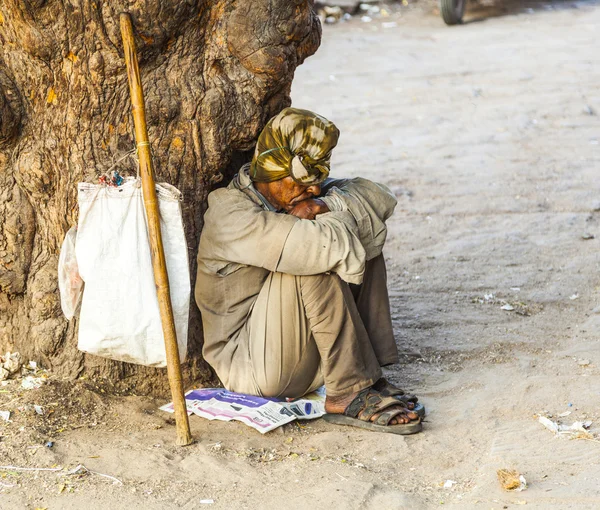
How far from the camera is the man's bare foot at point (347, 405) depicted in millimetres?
3303

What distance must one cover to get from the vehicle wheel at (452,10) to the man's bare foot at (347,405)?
9.03m

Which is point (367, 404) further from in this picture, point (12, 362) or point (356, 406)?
point (12, 362)

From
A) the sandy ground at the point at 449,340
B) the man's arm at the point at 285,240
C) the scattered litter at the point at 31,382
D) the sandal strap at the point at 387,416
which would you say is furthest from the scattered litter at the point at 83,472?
the sandal strap at the point at 387,416

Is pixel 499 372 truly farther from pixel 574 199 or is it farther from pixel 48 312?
pixel 574 199

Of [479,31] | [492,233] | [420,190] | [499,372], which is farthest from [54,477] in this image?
[479,31]

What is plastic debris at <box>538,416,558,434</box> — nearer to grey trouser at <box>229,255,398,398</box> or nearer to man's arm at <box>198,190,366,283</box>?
grey trouser at <box>229,255,398,398</box>

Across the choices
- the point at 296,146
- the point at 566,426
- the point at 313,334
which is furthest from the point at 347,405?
the point at 296,146

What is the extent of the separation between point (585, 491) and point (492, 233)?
3094 millimetres

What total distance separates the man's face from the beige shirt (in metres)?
0.05

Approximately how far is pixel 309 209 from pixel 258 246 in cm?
28

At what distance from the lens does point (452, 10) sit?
11.5m

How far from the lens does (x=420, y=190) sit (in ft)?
21.2

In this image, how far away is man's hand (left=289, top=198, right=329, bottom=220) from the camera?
3.33 metres

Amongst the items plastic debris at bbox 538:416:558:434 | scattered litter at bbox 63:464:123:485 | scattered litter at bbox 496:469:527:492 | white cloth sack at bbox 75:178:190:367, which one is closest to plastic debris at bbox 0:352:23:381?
white cloth sack at bbox 75:178:190:367
